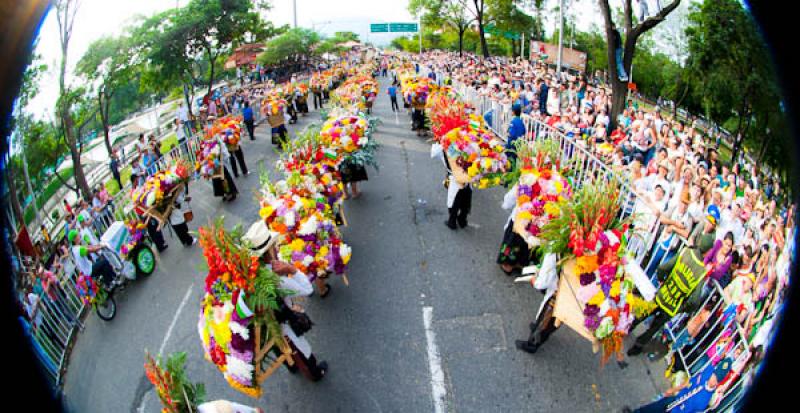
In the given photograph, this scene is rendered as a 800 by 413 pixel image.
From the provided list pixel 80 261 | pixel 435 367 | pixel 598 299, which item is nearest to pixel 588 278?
pixel 598 299

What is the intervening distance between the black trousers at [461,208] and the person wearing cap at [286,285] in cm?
380

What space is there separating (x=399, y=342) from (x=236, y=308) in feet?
7.21

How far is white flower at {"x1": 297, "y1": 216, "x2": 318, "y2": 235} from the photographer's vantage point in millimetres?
5078

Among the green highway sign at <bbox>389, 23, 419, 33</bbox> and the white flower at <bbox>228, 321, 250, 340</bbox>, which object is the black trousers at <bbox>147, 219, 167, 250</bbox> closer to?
the white flower at <bbox>228, 321, 250, 340</bbox>

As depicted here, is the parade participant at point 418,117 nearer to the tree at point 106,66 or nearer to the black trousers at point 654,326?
the tree at point 106,66

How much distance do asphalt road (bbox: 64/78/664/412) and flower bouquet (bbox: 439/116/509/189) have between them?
4.07 feet

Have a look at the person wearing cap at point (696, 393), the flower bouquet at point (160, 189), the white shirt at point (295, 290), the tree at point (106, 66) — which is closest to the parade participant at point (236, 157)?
the flower bouquet at point (160, 189)

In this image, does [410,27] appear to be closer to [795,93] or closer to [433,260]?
[433,260]

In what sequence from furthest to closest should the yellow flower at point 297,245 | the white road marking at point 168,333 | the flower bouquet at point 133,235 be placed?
the flower bouquet at point 133,235 < the yellow flower at point 297,245 < the white road marking at point 168,333

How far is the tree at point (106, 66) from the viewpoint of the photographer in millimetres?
11758

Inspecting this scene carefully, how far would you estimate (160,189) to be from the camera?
300 inches

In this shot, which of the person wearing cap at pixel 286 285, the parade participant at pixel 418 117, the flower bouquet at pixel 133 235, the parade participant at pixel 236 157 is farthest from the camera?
the parade participant at pixel 418 117

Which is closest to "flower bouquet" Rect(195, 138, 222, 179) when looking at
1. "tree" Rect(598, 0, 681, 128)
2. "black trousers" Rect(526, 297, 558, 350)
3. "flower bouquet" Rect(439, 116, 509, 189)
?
→ "flower bouquet" Rect(439, 116, 509, 189)

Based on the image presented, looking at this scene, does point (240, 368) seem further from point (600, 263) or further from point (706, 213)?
point (706, 213)
